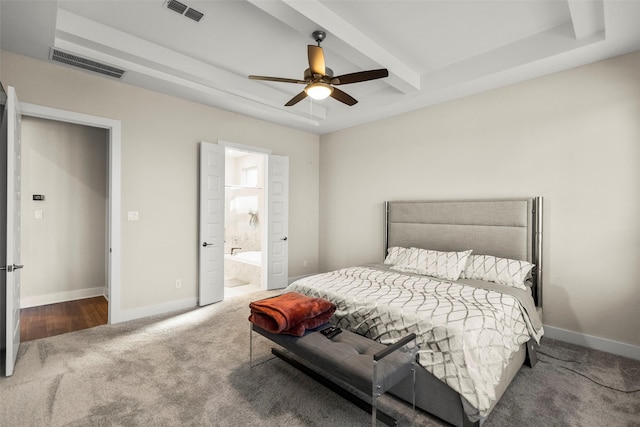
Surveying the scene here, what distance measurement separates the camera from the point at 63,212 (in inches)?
178

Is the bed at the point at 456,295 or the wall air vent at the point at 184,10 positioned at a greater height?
the wall air vent at the point at 184,10

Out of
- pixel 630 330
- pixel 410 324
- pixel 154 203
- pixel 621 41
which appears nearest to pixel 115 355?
pixel 154 203

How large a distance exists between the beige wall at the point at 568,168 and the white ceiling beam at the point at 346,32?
76cm

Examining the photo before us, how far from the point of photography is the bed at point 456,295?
1.91 metres

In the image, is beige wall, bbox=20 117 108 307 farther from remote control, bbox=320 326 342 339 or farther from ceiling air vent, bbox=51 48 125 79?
remote control, bbox=320 326 342 339

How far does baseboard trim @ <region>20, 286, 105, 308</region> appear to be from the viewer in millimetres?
4262

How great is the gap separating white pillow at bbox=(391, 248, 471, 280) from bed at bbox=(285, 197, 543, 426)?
0.01 meters

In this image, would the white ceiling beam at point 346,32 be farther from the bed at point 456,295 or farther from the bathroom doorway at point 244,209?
the bathroom doorway at point 244,209

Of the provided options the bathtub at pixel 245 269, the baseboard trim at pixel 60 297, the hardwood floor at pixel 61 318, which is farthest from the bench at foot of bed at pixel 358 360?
the baseboard trim at pixel 60 297

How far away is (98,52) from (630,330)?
18.1ft

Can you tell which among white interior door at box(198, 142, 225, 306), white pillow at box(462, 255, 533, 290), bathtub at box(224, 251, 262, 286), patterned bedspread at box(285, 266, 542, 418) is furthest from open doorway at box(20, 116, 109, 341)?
white pillow at box(462, 255, 533, 290)

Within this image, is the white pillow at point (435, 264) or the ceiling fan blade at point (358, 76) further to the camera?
the white pillow at point (435, 264)

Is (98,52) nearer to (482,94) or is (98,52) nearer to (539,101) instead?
(482,94)

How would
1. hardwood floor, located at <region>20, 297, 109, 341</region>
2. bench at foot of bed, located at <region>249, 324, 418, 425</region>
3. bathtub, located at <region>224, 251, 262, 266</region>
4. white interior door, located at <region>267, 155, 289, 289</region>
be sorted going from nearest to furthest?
bench at foot of bed, located at <region>249, 324, 418, 425</region> → hardwood floor, located at <region>20, 297, 109, 341</region> → white interior door, located at <region>267, 155, 289, 289</region> → bathtub, located at <region>224, 251, 262, 266</region>
